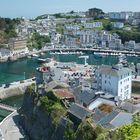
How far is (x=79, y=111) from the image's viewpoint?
1977 cm

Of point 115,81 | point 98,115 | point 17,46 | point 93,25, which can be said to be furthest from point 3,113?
point 93,25

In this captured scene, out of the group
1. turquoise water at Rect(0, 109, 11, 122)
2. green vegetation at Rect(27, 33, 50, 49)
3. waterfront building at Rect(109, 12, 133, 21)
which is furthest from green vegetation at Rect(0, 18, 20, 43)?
turquoise water at Rect(0, 109, 11, 122)

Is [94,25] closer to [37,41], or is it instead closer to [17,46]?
[37,41]

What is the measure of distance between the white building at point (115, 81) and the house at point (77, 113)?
6504 millimetres

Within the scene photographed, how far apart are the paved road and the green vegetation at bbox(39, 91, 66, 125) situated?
2467 millimetres

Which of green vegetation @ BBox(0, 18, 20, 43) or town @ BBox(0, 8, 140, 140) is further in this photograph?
green vegetation @ BBox(0, 18, 20, 43)

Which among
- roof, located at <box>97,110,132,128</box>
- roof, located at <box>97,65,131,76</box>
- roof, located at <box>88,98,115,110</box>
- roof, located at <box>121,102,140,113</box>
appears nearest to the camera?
roof, located at <box>97,110,132,128</box>

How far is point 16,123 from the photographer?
83.4 feet

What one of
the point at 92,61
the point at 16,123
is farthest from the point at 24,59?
the point at 16,123

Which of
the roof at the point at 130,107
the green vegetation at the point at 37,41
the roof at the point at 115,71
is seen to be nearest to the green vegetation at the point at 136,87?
the roof at the point at 115,71

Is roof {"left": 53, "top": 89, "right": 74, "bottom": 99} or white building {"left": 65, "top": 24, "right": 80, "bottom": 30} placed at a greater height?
white building {"left": 65, "top": 24, "right": 80, "bottom": 30}

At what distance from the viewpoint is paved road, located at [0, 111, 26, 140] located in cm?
2297

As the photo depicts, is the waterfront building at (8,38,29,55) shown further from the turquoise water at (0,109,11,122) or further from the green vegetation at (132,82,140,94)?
the turquoise water at (0,109,11,122)

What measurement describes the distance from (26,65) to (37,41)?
1650 cm
